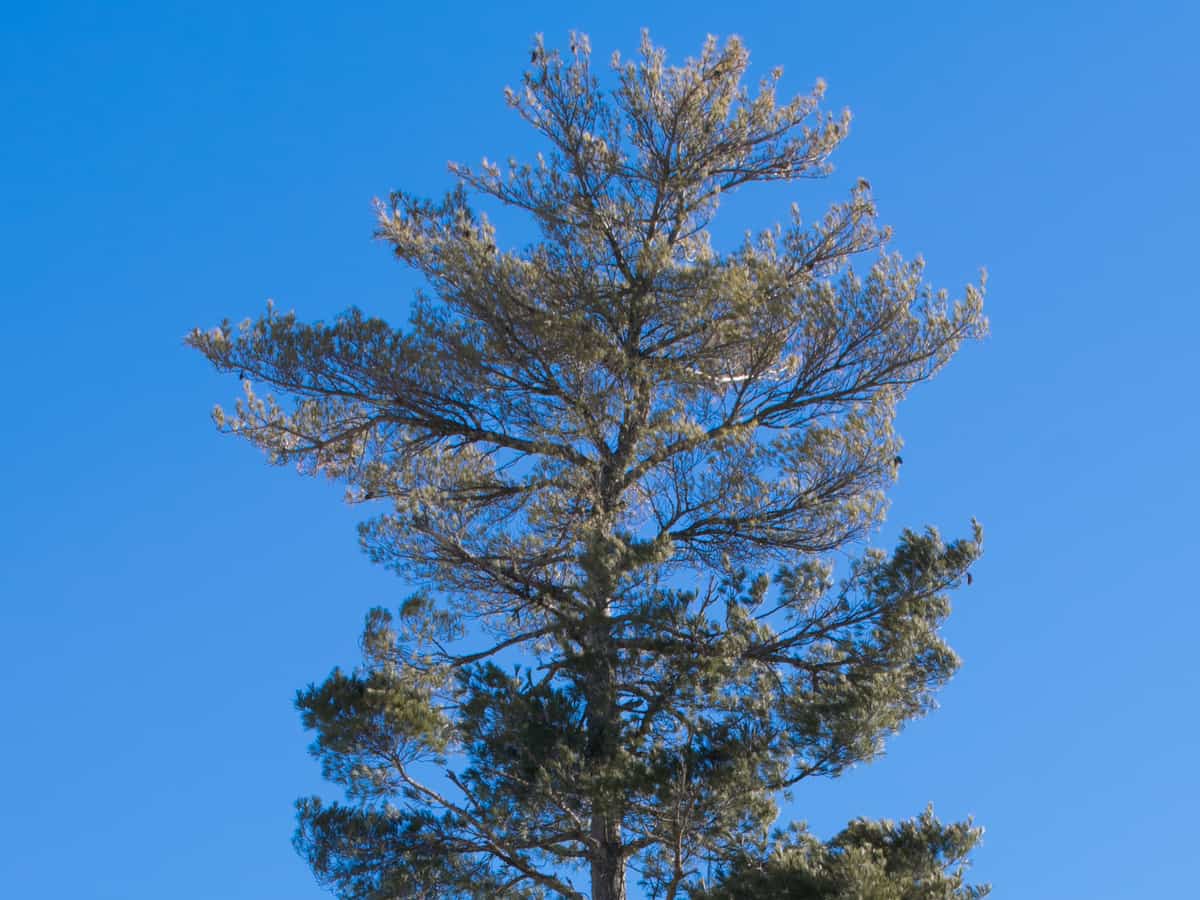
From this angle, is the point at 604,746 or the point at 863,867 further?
the point at 604,746

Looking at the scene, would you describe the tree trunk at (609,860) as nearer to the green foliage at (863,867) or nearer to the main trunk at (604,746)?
the main trunk at (604,746)

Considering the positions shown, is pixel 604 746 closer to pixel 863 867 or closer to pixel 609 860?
pixel 609 860

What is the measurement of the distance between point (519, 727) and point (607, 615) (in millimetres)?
1180

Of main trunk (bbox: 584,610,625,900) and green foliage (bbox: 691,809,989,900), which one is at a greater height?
main trunk (bbox: 584,610,625,900)

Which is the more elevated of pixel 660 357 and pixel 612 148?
pixel 612 148

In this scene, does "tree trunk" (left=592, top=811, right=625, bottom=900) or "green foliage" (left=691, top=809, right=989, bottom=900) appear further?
"tree trunk" (left=592, top=811, right=625, bottom=900)

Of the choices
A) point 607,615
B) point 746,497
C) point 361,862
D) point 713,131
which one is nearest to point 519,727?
point 607,615

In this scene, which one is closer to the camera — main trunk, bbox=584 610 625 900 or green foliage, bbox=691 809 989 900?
green foliage, bbox=691 809 989 900

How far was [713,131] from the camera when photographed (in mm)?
14422

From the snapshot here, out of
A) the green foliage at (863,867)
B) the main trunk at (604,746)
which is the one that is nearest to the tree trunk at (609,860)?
the main trunk at (604,746)

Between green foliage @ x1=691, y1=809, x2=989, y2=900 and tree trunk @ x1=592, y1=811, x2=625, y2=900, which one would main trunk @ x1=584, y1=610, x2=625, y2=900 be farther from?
green foliage @ x1=691, y1=809, x2=989, y2=900

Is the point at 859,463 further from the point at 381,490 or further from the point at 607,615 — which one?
the point at 381,490

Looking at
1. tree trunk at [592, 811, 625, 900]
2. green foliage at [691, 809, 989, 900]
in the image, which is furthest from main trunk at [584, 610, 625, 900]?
green foliage at [691, 809, 989, 900]

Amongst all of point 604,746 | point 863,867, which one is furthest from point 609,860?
point 863,867
